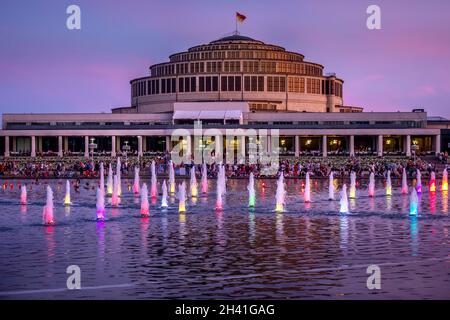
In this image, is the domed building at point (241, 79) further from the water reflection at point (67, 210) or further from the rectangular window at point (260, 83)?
the water reflection at point (67, 210)

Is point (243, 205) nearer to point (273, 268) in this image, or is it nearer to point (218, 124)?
point (273, 268)

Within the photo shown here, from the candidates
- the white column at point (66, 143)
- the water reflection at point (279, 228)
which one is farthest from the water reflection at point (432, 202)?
the white column at point (66, 143)

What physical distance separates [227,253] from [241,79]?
123m

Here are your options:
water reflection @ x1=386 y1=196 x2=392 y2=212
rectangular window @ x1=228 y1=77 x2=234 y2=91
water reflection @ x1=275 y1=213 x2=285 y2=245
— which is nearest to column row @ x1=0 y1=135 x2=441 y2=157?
rectangular window @ x1=228 y1=77 x2=234 y2=91

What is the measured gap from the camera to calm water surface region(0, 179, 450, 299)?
21891 millimetres

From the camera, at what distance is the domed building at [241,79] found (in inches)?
5910

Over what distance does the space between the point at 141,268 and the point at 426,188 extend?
48748 mm

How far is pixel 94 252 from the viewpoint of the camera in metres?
28.8

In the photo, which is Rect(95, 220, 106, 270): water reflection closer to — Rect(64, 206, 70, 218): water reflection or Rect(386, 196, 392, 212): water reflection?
Rect(64, 206, 70, 218): water reflection

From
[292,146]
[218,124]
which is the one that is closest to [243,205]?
[218,124]

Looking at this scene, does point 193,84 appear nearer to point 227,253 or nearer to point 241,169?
point 241,169

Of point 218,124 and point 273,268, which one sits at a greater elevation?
point 218,124

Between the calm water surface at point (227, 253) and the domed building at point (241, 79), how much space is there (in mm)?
103448
